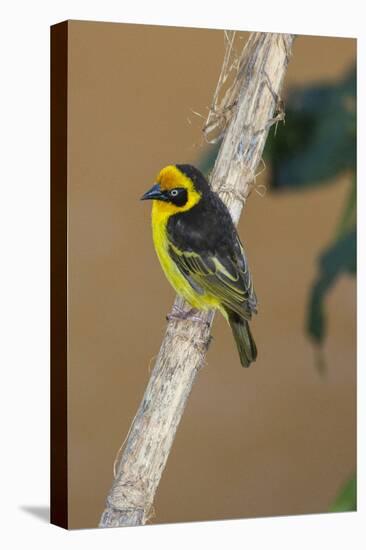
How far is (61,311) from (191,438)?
0.75 m

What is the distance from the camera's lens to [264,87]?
5.26m

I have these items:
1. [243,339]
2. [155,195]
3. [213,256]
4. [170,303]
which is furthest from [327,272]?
[155,195]

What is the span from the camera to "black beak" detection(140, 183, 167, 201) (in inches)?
197

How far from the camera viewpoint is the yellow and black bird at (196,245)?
5.00 meters

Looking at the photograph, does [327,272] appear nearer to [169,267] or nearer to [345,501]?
[169,267]

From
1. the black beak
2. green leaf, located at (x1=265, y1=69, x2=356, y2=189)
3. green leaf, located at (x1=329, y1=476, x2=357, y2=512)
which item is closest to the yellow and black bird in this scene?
the black beak

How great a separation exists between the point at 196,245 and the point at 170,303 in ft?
0.80

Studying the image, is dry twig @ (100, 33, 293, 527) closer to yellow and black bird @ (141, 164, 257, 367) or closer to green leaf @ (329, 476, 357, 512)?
yellow and black bird @ (141, 164, 257, 367)

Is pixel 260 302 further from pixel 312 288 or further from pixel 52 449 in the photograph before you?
pixel 52 449

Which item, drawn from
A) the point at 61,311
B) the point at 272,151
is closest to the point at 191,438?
the point at 61,311

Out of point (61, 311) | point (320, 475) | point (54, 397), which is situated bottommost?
point (320, 475)

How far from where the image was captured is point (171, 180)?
5.04 metres

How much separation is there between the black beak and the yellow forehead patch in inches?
0.9

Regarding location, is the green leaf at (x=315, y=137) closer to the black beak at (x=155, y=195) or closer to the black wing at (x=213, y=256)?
the black wing at (x=213, y=256)
